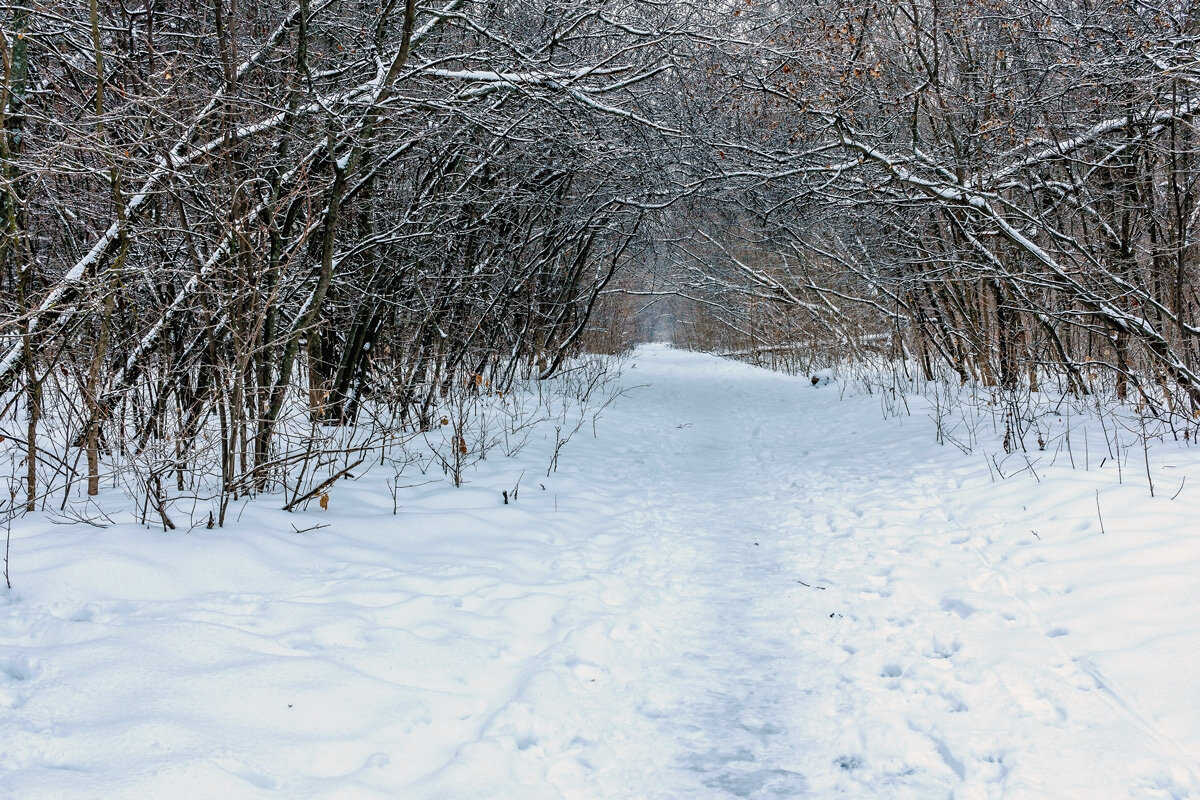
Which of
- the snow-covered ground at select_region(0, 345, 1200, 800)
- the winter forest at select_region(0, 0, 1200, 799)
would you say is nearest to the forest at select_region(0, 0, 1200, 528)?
the winter forest at select_region(0, 0, 1200, 799)

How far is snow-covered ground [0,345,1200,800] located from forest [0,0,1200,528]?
740 mm

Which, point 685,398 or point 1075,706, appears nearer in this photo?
point 1075,706

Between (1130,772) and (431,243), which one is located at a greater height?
(431,243)

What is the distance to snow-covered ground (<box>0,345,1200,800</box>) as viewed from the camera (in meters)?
2.21

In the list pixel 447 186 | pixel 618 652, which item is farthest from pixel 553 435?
pixel 618 652

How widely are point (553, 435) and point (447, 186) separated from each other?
299 cm

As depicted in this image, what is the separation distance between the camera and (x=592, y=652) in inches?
125

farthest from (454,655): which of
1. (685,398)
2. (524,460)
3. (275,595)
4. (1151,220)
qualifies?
(685,398)

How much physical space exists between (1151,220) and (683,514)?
5148 mm

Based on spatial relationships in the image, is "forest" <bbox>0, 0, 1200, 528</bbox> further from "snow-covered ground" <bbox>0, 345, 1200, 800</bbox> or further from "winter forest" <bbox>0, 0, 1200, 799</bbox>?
"snow-covered ground" <bbox>0, 345, 1200, 800</bbox>

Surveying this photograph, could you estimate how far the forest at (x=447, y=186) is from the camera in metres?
3.96

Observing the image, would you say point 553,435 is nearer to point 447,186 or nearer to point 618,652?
point 447,186

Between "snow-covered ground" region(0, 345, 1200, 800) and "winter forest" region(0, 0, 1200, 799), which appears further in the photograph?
"winter forest" region(0, 0, 1200, 799)

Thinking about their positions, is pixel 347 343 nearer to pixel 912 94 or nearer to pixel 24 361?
pixel 24 361
